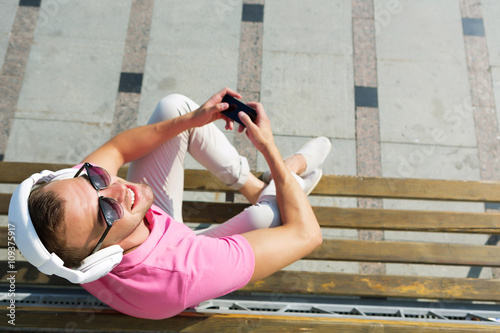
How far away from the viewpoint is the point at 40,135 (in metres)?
3.19

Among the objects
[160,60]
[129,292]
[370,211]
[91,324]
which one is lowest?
[91,324]

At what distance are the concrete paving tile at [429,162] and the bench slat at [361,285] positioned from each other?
45.4 inches

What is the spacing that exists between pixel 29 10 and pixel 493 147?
4184 millimetres

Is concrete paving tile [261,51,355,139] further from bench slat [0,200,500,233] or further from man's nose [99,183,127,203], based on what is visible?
man's nose [99,183,127,203]

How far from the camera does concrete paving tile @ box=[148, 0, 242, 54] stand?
3.53m

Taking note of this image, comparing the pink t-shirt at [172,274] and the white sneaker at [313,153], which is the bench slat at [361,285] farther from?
the white sneaker at [313,153]

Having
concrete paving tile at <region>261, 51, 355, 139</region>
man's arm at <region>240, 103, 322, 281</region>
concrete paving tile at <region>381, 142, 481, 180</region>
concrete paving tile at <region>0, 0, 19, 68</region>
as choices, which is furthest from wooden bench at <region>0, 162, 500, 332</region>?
concrete paving tile at <region>0, 0, 19, 68</region>

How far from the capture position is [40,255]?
4.09ft

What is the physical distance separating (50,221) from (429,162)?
110 inches

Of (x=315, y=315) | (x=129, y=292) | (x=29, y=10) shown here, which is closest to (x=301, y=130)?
(x=315, y=315)

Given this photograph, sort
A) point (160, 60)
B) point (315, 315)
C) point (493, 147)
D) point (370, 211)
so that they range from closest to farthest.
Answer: point (315, 315) → point (370, 211) → point (493, 147) → point (160, 60)

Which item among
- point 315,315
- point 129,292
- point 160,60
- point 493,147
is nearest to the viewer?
point 129,292

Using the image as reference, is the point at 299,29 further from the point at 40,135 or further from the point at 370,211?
the point at 40,135

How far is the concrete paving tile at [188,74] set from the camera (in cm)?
335
